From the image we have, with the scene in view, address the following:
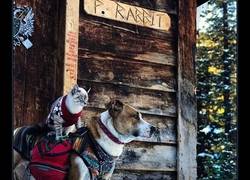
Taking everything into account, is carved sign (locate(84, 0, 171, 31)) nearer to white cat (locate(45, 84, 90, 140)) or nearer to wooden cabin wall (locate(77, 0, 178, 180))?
wooden cabin wall (locate(77, 0, 178, 180))

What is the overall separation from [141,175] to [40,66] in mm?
610

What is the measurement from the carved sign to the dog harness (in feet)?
1.50

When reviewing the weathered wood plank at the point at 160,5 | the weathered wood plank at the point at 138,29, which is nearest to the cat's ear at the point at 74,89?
the weathered wood plank at the point at 138,29

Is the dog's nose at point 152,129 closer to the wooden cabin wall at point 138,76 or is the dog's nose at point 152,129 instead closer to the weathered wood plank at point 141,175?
the wooden cabin wall at point 138,76

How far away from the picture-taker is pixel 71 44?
1.74 meters

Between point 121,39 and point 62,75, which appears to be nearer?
point 62,75

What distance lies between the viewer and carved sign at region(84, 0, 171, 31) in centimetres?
178

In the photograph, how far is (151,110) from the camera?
6.20ft

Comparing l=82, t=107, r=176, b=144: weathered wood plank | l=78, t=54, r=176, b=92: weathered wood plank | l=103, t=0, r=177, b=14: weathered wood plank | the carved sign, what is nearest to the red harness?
l=82, t=107, r=176, b=144: weathered wood plank

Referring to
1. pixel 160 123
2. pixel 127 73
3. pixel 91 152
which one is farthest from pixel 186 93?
pixel 91 152

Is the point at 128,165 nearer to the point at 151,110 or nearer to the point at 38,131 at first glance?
the point at 151,110

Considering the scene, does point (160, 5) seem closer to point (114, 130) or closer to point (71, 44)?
point (71, 44)

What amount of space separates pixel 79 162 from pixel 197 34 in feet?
2.56
